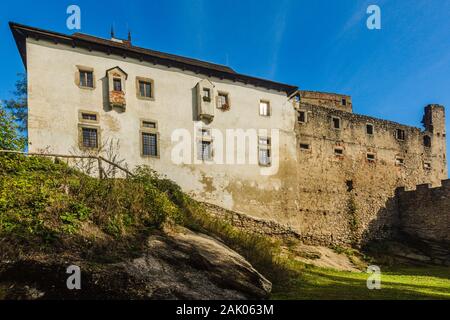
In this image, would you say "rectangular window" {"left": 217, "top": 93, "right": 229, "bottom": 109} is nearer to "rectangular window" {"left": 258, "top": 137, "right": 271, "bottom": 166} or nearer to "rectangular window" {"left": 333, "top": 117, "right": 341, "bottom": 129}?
"rectangular window" {"left": 258, "top": 137, "right": 271, "bottom": 166}

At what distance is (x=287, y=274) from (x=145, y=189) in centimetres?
617

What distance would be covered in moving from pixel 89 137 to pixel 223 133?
780cm

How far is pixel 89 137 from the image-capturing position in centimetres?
1789

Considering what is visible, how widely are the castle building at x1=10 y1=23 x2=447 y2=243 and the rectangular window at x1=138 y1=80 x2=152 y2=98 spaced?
6cm

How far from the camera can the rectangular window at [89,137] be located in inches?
699

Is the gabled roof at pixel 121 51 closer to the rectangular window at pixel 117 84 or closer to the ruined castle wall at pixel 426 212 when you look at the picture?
the rectangular window at pixel 117 84

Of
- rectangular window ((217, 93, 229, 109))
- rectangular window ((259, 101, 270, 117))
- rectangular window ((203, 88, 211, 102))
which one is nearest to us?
rectangular window ((203, 88, 211, 102))

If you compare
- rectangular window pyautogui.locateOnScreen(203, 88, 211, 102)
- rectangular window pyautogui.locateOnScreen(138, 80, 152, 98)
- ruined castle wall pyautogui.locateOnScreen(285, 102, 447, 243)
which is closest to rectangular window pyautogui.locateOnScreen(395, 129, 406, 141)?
ruined castle wall pyautogui.locateOnScreen(285, 102, 447, 243)

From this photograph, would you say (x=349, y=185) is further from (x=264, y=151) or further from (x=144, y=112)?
(x=144, y=112)

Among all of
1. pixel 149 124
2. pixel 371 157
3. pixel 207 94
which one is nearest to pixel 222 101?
pixel 207 94

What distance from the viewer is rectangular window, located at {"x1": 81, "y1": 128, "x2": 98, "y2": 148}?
699 inches

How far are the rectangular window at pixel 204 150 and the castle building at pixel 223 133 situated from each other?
63 millimetres

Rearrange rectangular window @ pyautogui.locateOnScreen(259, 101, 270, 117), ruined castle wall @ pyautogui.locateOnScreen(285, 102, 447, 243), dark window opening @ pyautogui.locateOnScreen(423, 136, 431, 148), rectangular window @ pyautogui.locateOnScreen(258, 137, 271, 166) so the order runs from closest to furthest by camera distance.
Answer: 1. rectangular window @ pyautogui.locateOnScreen(258, 137, 271, 166)
2. rectangular window @ pyautogui.locateOnScreen(259, 101, 270, 117)
3. ruined castle wall @ pyautogui.locateOnScreen(285, 102, 447, 243)
4. dark window opening @ pyautogui.locateOnScreen(423, 136, 431, 148)
